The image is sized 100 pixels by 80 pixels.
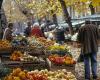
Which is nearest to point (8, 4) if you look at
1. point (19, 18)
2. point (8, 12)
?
point (8, 12)

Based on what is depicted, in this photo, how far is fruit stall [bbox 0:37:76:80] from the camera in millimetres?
10109

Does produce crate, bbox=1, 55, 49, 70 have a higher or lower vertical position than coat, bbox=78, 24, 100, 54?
lower

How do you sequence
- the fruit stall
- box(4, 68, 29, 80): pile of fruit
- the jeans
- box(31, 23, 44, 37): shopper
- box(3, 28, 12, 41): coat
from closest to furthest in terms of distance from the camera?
box(4, 68, 29, 80): pile of fruit, the fruit stall, the jeans, box(3, 28, 12, 41): coat, box(31, 23, 44, 37): shopper

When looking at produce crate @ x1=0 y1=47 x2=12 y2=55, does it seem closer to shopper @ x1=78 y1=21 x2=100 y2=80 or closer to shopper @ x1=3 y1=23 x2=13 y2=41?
shopper @ x1=3 y1=23 x2=13 y2=41

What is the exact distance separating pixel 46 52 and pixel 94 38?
7.96 ft

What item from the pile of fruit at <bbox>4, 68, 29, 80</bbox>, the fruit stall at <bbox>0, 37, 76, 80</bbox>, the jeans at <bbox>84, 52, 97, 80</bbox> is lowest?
the jeans at <bbox>84, 52, 97, 80</bbox>

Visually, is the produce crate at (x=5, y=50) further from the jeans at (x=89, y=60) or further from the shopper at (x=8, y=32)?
the jeans at (x=89, y=60)

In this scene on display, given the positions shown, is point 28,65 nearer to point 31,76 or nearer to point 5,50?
point 31,76

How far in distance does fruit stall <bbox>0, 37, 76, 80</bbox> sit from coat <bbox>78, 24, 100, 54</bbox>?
67 cm

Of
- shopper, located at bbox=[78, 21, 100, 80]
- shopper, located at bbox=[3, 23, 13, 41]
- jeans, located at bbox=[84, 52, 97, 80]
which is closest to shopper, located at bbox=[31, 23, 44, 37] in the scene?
shopper, located at bbox=[3, 23, 13, 41]

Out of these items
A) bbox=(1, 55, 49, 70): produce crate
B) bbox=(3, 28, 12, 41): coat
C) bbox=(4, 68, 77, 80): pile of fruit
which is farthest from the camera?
bbox=(3, 28, 12, 41): coat

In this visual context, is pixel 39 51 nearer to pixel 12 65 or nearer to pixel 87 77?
pixel 87 77

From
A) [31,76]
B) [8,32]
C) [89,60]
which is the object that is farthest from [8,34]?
[31,76]

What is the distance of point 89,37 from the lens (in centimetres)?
1434
